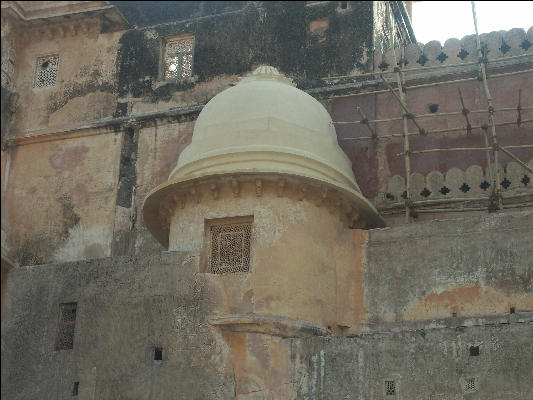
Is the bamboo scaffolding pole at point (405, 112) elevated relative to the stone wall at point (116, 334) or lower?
elevated

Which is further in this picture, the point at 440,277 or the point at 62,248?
the point at 62,248

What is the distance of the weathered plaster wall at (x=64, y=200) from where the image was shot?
1952 centimetres

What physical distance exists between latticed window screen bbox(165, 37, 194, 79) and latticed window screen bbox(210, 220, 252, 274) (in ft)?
20.4

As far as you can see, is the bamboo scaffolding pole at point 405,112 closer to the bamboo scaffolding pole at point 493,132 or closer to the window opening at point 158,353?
the bamboo scaffolding pole at point 493,132

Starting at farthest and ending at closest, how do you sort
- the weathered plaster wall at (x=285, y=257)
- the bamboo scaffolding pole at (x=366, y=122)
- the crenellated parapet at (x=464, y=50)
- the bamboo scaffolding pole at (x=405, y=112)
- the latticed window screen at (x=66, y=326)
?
the crenellated parapet at (x=464, y=50) < the bamboo scaffolding pole at (x=366, y=122) < the bamboo scaffolding pole at (x=405, y=112) < the latticed window screen at (x=66, y=326) < the weathered plaster wall at (x=285, y=257)

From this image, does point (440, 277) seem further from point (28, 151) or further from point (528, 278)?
point (28, 151)

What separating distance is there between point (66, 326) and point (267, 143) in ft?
12.6

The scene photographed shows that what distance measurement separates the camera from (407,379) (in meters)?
12.7

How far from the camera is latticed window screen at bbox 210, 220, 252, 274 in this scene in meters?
14.4

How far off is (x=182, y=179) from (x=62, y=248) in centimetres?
560

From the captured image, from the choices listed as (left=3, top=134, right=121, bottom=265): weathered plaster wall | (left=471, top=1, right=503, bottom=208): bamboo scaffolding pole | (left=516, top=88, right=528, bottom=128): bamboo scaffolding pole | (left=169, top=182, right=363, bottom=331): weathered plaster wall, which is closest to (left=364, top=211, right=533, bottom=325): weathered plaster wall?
Result: (left=169, top=182, right=363, bottom=331): weathered plaster wall

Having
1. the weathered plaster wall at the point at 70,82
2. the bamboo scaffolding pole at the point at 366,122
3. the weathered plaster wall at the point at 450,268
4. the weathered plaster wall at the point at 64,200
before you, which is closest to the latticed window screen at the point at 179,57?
the weathered plaster wall at the point at 70,82

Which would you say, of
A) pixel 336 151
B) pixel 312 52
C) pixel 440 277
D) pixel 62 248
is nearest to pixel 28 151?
pixel 62 248

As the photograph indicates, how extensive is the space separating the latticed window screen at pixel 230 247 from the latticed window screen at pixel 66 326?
2171 mm
